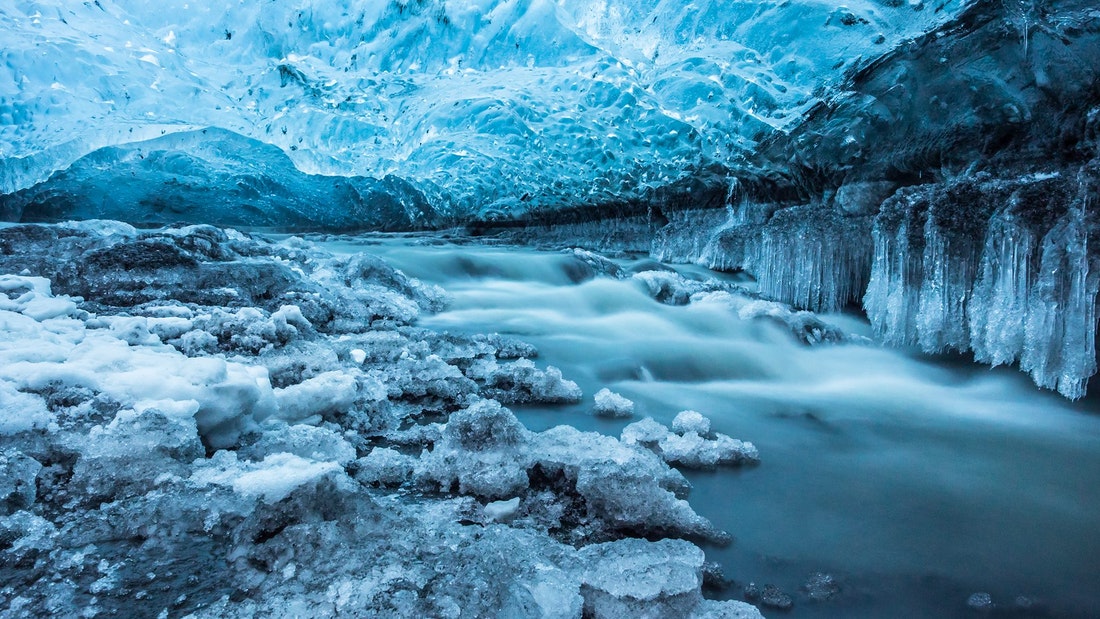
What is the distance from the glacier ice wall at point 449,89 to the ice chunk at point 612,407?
9.88 metres

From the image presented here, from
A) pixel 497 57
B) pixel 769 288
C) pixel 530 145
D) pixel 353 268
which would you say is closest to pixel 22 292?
pixel 353 268

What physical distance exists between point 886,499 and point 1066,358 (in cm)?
203

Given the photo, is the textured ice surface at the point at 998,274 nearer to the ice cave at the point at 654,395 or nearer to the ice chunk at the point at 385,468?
the ice cave at the point at 654,395

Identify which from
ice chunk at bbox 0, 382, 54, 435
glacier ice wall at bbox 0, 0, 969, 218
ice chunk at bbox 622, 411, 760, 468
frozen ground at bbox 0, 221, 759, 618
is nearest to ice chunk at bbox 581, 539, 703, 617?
frozen ground at bbox 0, 221, 759, 618

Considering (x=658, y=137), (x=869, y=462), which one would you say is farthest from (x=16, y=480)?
(x=658, y=137)

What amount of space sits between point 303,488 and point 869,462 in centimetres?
222

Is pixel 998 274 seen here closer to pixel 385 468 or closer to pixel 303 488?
pixel 385 468

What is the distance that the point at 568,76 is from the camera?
53.5ft

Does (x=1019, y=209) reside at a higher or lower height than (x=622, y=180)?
lower

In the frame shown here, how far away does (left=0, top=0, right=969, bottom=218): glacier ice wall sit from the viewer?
13586mm

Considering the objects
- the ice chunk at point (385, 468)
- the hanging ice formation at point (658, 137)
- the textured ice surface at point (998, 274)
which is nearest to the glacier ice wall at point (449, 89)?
the hanging ice formation at point (658, 137)

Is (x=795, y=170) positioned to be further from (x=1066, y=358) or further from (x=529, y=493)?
(x=529, y=493)

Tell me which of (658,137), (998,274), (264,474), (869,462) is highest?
(658,137)

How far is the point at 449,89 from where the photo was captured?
17781 millimetres
